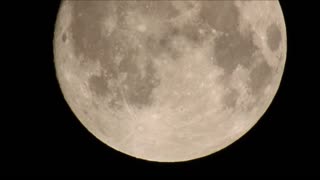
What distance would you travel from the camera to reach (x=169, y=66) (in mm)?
4586

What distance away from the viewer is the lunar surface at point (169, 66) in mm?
4570

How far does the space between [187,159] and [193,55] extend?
1.40 metres

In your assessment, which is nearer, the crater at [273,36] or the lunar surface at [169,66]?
the lunar surface at [169,66]

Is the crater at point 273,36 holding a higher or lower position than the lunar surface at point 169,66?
higher

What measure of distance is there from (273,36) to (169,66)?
42.0 inches

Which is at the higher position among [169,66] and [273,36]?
[273,36]

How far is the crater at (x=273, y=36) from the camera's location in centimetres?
496

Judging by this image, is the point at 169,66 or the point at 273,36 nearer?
the point at 169,66

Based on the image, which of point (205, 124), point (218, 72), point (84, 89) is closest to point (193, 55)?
point (218, 72)

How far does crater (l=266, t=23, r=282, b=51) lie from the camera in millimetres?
4965

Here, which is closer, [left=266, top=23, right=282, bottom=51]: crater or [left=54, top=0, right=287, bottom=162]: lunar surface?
[left=54, top=0, right=287, bottom=162]: lunar surface

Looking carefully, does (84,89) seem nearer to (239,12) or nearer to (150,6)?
(150,6)

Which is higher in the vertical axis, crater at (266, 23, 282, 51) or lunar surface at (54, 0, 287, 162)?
crater at (266, 23, 282, 51)

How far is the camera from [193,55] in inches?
180
